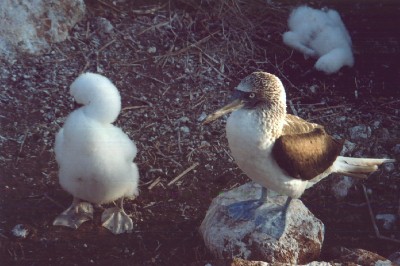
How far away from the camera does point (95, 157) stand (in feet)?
11.2

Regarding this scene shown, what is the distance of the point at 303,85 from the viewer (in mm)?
4762

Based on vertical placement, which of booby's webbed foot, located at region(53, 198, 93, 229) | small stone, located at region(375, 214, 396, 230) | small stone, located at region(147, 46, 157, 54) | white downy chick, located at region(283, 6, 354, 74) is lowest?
booby's webbed foot, located at region(53, 198, 93, 229)

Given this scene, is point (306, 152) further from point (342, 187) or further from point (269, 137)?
point (342, 187)

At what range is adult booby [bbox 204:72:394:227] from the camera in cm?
300

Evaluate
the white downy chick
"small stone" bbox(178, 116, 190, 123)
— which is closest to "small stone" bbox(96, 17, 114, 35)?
"small stone" bbox(178, 116, 190, 123)

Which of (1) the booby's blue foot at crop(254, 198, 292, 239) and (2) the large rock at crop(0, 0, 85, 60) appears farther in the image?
(2) the large rock at crop(0, 0, 85, 60)

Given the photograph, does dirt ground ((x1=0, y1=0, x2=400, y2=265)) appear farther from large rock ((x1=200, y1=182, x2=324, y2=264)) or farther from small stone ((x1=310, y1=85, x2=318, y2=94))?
large rock ((x1=200, y1=182, x2=324, y2=264))

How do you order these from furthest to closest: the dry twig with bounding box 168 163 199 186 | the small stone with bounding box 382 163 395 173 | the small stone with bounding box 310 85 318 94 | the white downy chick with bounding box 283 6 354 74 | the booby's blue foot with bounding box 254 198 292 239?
the white downy chick with bounding box 283 6 354 74, the small stone with bounding box 310 85 318 94, the small stone with bounding box 382 163 395 173, the dry twig with bounding box 168 163 199 186, the booby's blue foot with bounding box 254 198 292 239

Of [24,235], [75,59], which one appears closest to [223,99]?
[75,59]

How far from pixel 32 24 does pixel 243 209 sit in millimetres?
2199

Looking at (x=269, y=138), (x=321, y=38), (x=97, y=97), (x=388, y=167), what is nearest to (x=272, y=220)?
(x=269, y=138)

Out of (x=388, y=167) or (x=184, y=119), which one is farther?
(x=184, y=119)

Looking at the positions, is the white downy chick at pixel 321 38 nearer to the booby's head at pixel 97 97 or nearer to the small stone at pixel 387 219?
the small stone at pixel 387 219

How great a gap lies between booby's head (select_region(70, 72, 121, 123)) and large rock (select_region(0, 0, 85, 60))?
4.40ft
